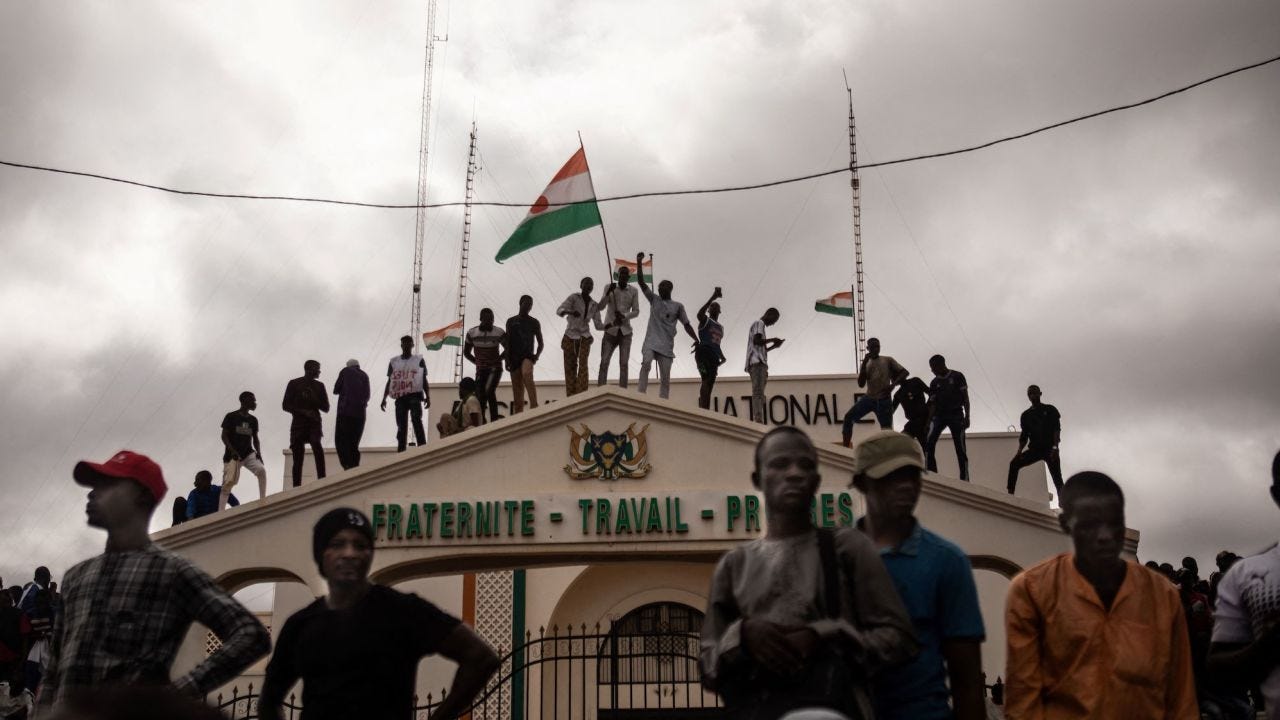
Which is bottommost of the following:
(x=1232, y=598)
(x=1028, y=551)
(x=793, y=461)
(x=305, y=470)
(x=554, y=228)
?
(x=1232, y=598)

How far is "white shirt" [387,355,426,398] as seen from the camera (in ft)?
53.1

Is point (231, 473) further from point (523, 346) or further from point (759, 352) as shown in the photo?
point (759, 352)

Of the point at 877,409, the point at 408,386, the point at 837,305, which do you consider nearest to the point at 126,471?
the point at 408,386

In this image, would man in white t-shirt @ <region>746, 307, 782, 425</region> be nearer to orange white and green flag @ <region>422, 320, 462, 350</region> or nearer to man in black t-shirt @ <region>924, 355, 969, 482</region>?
man in black t-shirt @ <region>924, 355, 969, 482</region>

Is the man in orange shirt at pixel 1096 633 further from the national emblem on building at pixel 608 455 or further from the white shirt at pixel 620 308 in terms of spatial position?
the white shirt at pixel 620 308

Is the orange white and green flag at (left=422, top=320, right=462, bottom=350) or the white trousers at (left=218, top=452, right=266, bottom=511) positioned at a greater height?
the orange white and green flag at (left=422, top=320, right=462, bottom=350)

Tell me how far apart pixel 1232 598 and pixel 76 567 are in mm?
4348

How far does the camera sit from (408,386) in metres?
16.2

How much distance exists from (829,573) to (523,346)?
494 inches

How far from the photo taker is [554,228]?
56.3 ft

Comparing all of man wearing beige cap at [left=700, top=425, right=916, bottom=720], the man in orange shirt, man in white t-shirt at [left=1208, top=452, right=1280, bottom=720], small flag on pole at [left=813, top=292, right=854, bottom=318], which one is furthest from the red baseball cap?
small flag on pole at [left=813, top=292, right=854, bottom=318]

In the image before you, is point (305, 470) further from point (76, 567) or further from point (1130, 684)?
point (1130, 684)

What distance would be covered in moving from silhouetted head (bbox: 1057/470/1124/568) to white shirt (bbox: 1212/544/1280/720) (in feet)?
1.91

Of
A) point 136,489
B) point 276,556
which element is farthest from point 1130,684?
point 276,556
